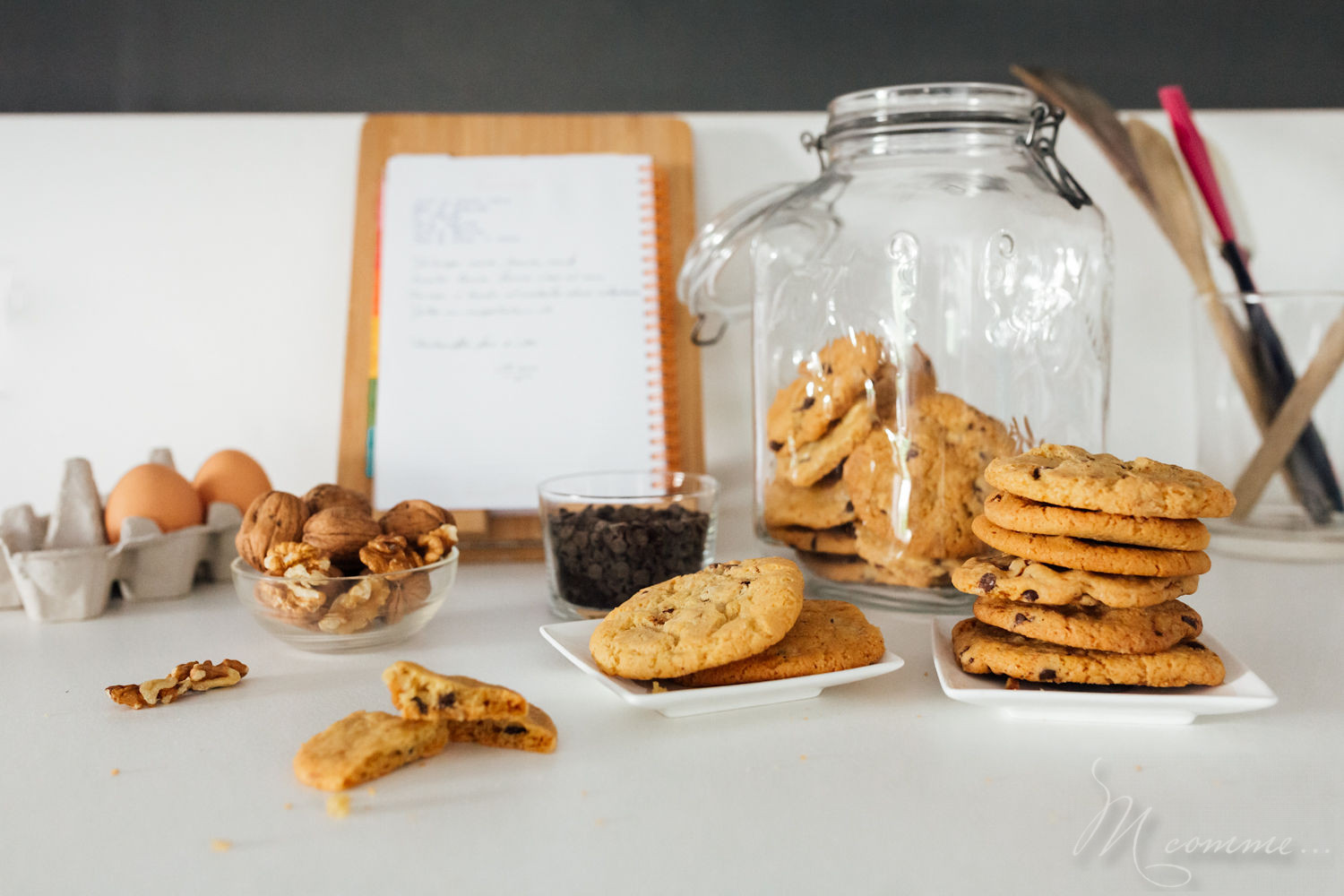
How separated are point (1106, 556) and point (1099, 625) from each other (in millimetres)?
45

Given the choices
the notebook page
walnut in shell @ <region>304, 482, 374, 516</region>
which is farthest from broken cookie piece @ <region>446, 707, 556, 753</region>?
the notebook page

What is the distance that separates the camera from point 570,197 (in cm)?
127

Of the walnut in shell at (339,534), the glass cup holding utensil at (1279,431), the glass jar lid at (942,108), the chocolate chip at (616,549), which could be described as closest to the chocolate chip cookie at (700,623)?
the chocolate chip at (616,549)

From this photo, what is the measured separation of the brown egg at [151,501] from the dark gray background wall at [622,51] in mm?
558

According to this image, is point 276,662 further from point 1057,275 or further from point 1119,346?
point 1119,346

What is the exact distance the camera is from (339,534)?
851 millimetres

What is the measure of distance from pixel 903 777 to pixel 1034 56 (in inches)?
42.9

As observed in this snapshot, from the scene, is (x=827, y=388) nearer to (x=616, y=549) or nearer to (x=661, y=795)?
(x=616, y=549)

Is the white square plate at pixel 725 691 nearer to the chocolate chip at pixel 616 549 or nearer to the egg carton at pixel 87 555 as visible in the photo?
the chocolate chip at pixel 616 549

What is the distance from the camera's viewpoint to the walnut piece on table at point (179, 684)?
27.6 inches

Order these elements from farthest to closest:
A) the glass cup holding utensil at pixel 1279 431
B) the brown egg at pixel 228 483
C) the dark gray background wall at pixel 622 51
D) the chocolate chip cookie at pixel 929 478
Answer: the dark gray background wall at pixel 622 51 → the glass cup holding utensil at pixel 1279 431 → the brown egg at pixel 228 483 → the chocolate chip cookie at pixel 929 478

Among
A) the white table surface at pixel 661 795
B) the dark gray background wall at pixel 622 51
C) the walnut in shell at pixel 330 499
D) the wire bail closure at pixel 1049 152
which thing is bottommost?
the white table surface at pixel 661 795

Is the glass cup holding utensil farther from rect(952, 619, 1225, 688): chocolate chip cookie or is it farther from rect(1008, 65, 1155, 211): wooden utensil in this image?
rect(952, 619, 1225, 688): chocolate chip cookie

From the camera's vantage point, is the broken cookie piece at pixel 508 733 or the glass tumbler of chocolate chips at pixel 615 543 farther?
the glass tumbler of chocolate chips at pixel 615 543
